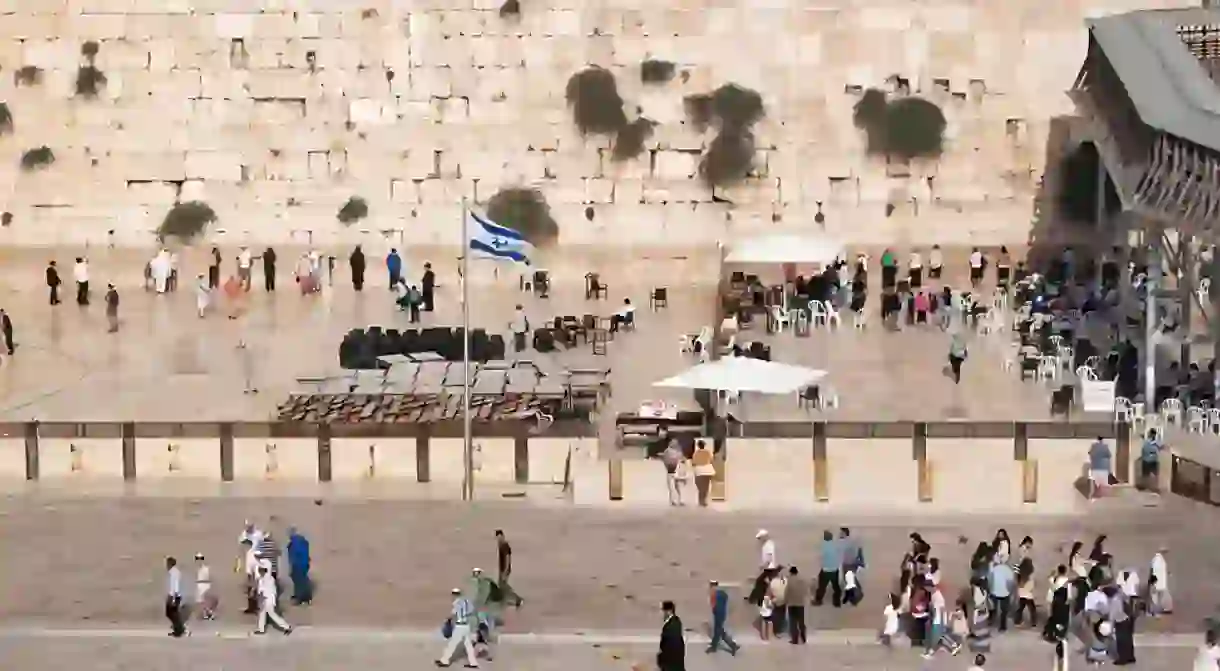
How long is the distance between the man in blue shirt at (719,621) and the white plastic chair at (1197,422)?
776cm

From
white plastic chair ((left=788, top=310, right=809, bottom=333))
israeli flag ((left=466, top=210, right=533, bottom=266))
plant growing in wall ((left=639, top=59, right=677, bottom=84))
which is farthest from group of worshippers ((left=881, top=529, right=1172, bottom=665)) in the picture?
plant growing in wall ((left=639, top=59, right=677, bottom=84))

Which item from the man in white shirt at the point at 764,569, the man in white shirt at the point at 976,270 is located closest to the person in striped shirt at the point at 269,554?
the man in white shirt at the point at 764,569

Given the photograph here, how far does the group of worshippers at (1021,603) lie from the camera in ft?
53.9

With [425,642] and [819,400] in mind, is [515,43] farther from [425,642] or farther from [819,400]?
[425,642]

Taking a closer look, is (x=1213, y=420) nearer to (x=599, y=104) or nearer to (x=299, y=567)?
(x=299, y=567)

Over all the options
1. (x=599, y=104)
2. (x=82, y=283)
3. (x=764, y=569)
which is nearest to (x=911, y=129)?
(x=599, y=104)

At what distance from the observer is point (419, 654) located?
55.4 ft

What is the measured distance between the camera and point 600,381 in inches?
984

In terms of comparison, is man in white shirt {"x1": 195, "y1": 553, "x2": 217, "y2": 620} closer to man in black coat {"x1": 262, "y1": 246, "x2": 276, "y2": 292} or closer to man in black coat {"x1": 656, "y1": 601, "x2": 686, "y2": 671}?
man in black coat {"x1": 656, "y1": 601, "x2": 686, "y2": 671}

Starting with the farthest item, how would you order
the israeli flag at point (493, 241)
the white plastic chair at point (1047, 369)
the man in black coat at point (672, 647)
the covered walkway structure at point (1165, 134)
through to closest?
the white plastic chair at point (1047, 369), the covered walkway structure at point (1165, 134), the israeli flag at point (493, 241), the man in black coat at point (672, 647)

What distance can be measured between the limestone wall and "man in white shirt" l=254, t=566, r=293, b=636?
17670 mm

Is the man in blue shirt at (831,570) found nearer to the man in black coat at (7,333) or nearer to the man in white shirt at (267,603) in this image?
the man in white shirt at (267,603)

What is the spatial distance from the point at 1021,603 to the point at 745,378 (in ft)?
17.7

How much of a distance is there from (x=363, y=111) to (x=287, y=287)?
334cm
